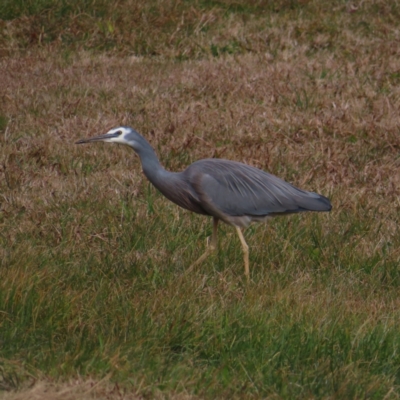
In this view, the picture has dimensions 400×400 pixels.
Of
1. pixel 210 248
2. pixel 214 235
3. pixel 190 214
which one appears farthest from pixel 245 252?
pixel 190 214

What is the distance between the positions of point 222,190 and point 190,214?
1007mm

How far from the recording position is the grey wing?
6188 millimetres

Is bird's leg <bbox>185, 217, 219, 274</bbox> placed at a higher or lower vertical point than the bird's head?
lower

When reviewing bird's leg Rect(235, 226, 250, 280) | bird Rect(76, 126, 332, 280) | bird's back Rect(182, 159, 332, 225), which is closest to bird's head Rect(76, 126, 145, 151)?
bird Rect(76, 126, 332, 280)

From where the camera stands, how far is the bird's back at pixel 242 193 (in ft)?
20.3

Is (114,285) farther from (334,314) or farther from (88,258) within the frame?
(334,314)

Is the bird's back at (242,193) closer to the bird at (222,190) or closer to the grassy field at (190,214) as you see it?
the bird at (222,190)

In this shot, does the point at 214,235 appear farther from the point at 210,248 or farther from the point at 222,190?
the point at 222,190

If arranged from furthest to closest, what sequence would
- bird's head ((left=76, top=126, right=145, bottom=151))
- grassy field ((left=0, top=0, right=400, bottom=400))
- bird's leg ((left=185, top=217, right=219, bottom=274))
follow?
1. bird's head ((left=76, top=126, right=145, bottom=151))
2. bird's leg ((left=185, top=217, right=219, bottom=274))
3. grassy field ((left=0, top=0, right=400, bottom=400))

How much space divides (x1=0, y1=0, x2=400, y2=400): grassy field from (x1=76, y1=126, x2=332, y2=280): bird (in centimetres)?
23

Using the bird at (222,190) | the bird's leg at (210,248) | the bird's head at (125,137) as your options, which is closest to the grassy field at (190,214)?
the bird's leg at (210,248)

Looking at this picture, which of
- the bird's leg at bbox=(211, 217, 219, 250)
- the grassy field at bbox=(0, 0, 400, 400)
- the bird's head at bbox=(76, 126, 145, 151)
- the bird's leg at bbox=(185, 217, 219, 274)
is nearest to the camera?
the grassy field at bbox=(0, 0, 400, 400)

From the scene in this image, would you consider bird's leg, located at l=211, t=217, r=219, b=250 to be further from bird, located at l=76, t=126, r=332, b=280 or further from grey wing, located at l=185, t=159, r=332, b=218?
grey wing, located at l=185, t=159, r=332, b=218

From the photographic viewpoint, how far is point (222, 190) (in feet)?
20.4
